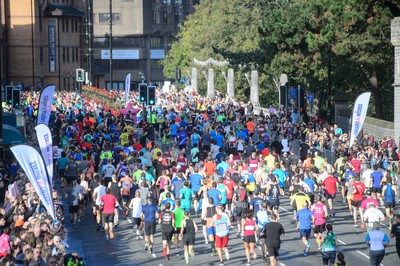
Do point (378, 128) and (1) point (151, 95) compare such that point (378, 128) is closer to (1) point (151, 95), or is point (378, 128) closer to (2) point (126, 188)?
(1) point (151, 95)

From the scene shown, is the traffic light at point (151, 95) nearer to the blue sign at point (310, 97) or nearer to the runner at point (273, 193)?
the runner at point (273, 193)

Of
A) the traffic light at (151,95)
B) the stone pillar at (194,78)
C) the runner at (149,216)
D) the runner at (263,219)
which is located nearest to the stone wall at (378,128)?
the traffic light at (151,95)

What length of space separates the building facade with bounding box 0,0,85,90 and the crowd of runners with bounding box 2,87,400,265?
183ft

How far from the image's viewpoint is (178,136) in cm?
4600

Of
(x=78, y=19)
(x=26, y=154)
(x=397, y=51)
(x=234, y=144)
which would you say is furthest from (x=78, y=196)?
(x=78, y=19)

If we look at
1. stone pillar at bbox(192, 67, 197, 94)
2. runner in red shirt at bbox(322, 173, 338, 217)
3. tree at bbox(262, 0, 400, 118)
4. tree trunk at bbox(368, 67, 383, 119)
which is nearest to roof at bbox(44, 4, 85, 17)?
stone pillar at bbox(192, 67, 197, 94)

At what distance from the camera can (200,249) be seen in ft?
92.0

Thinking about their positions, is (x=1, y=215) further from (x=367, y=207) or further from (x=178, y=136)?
(x=178, y=136)

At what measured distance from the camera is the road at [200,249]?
86.6ft

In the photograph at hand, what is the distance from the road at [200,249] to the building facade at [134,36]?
122755 mm

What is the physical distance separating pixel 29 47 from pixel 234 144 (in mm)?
63598

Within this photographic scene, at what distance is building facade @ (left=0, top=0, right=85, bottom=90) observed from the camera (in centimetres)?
10231

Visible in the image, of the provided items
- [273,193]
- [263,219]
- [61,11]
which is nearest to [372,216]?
[263,219]

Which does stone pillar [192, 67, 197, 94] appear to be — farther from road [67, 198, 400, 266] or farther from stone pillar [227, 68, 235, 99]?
road [67, 198, 400, 266]
